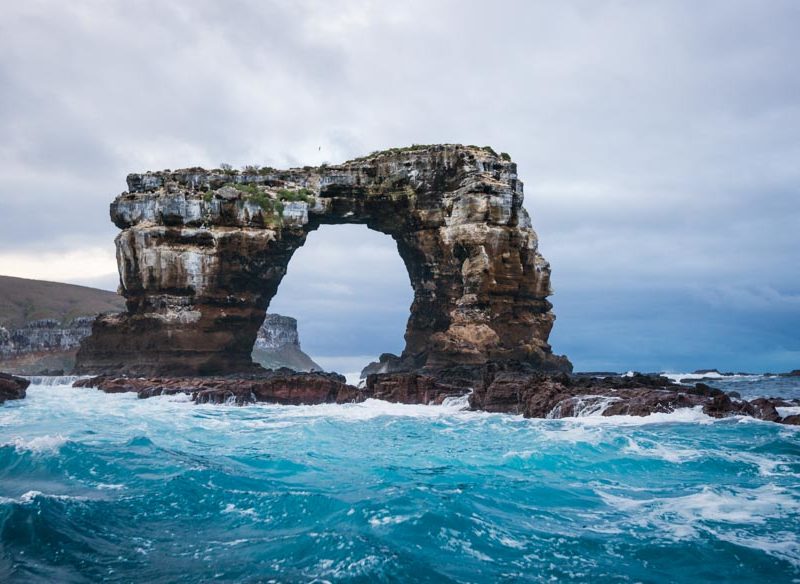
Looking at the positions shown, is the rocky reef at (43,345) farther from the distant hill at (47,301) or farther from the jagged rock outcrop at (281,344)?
the distant hill at (47,301)

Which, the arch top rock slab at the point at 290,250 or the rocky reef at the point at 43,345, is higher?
the arch top rock slab at the point at 290,250

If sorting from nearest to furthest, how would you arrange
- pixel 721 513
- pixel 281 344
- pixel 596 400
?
pixel 721 513
pixel 596 400
pixel 281 344

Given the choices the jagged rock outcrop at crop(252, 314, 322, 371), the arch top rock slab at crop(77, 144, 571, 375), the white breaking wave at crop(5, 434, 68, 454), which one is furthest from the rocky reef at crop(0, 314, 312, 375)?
the white breaking wave at crop(5, 434, 68, 454)

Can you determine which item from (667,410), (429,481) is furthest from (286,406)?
(429,481)

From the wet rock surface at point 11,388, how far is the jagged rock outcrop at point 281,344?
5638 cm

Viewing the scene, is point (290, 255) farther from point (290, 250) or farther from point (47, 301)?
point (47, 301)

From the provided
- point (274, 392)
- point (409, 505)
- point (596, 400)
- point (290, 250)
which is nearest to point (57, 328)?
point (290, 250)

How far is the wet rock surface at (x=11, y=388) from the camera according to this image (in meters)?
27.8

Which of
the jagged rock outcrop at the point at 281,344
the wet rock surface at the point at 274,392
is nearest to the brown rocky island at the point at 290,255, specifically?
the wet rock surface at the point at 274,392

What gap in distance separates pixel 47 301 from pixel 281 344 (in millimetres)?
36226

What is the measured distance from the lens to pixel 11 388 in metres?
28.5

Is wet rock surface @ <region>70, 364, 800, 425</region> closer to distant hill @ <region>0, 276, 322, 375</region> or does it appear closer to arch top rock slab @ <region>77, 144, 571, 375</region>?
arch top rock slab @ <region>77, 144, 571, 375</region>

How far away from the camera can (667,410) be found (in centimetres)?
1931

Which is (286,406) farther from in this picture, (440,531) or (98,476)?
(440,531)
